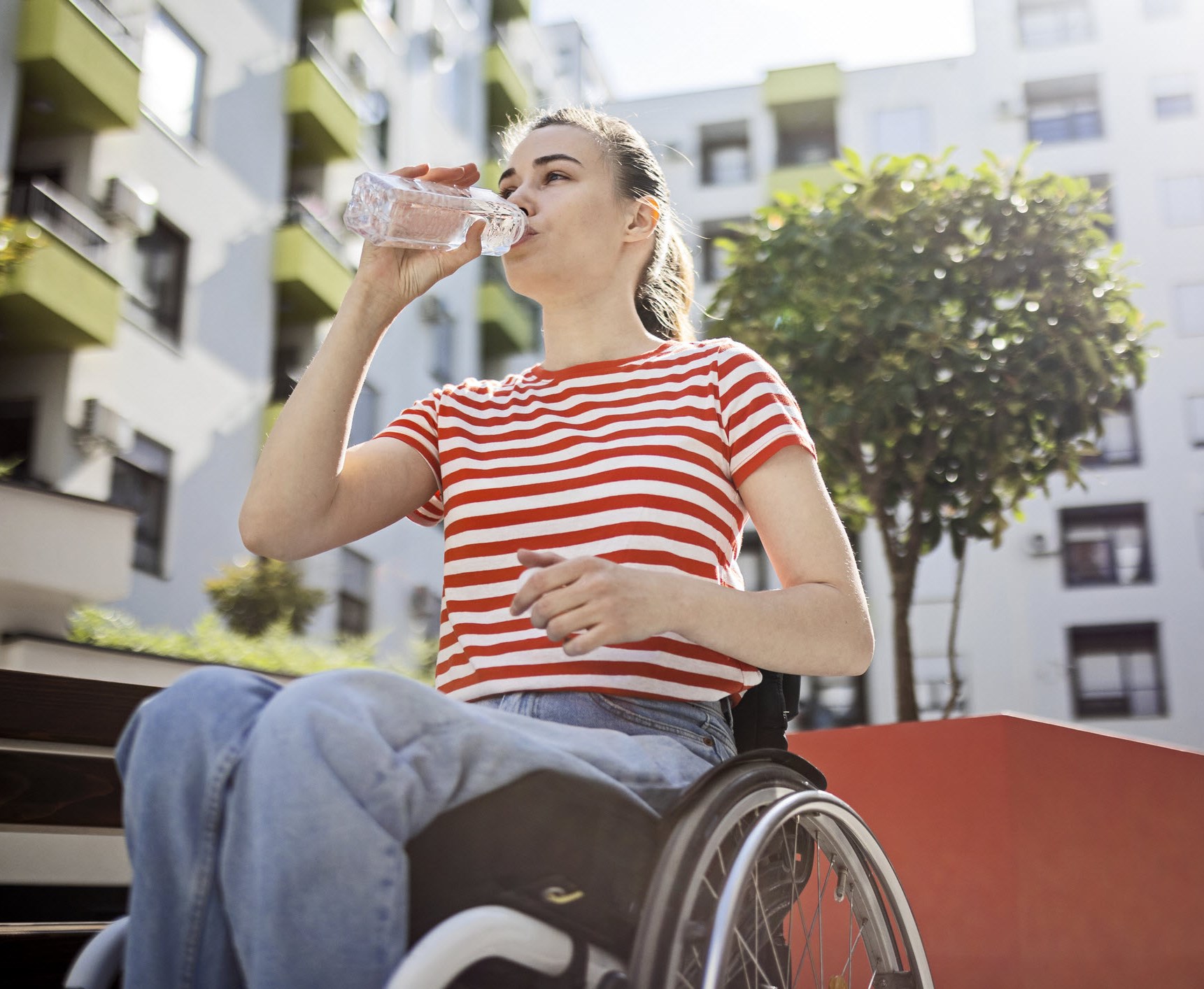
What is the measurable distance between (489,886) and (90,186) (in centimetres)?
1112

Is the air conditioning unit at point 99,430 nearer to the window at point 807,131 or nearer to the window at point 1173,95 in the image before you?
the window at point 807,131

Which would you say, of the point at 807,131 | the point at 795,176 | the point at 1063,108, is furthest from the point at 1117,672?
the point at 807,131

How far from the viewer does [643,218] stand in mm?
2330

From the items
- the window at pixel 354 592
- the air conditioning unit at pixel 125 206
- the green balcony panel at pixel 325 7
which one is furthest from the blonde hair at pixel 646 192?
the green balcony panel at pixel 325 7

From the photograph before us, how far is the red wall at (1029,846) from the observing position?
3.30m

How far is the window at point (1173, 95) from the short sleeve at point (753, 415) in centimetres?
2483

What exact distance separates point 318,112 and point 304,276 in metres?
2.05

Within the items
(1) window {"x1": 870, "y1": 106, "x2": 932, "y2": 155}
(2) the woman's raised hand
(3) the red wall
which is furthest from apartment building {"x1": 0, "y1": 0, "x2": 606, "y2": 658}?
(1) window {"x1": 870, "y1": 106, "x2": 932, "y2": 155}

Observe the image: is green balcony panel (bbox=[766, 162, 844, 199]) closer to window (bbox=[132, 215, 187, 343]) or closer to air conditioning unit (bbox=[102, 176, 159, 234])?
window (bbox=[132, 215, 187, 343])

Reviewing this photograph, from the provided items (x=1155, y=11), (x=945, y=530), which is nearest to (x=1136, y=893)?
(x=945, y=530)

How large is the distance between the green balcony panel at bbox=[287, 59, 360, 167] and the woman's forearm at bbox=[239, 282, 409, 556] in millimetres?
13562

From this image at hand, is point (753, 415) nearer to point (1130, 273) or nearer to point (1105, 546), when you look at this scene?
point (1105, 546)

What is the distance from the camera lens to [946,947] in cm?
333

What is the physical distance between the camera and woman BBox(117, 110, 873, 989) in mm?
1234
